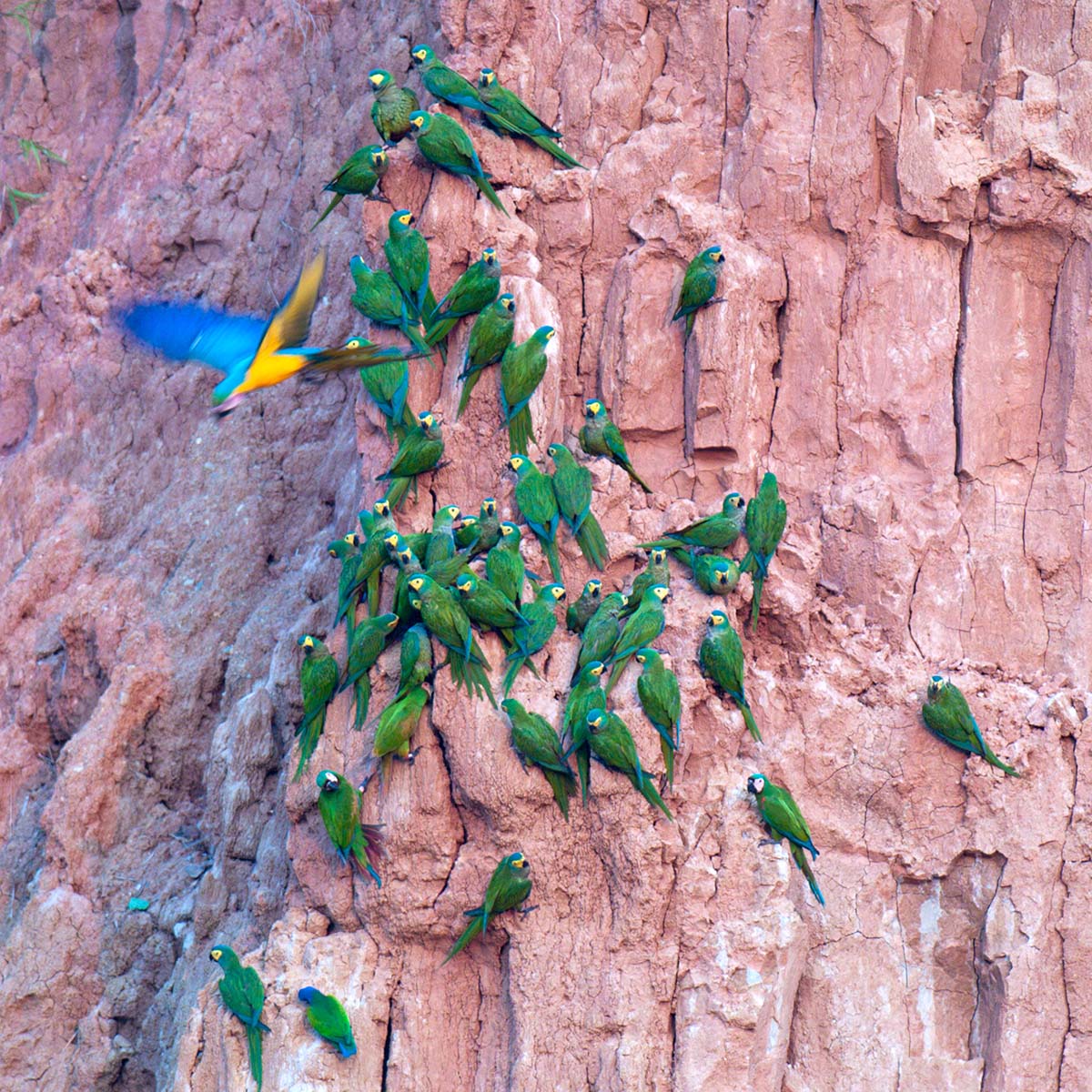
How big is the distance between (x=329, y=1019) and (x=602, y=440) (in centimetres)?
243

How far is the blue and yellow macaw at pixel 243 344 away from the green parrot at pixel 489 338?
34 centimetres

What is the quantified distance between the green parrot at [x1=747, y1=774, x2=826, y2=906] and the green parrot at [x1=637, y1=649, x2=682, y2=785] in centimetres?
34

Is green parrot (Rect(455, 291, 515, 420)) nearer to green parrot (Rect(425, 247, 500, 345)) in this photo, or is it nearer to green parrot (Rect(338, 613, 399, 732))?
green parrot (Rect(425, 247, 500, 345))

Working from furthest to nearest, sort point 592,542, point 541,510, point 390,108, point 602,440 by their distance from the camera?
point 390,108 < point 602,440 < point 592,542 < point 541,510

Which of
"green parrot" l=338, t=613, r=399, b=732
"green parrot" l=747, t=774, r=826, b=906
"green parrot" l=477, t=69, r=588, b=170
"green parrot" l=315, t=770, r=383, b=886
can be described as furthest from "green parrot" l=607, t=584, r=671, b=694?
"green parrot" l=477, t=69, r=588, b=170

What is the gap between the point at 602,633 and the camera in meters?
5.68

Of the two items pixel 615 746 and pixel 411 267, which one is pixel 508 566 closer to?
pixel 615 746

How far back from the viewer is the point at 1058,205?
630 centimetres

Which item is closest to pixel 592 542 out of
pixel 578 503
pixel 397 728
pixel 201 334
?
Result: pixel 578 503

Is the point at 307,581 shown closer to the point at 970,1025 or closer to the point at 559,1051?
the point at 559,1051

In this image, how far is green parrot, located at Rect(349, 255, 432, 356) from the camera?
6.21 m

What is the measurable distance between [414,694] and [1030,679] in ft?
8.02

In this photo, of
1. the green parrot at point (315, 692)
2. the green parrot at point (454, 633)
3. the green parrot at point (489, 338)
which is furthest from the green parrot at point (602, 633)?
the green parrot at point (489, 338)

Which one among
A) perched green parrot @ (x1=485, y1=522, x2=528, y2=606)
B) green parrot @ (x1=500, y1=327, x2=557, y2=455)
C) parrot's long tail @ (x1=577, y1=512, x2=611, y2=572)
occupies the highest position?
green parrot @ (x1=500, y1=327, x2=557, y2=455)
